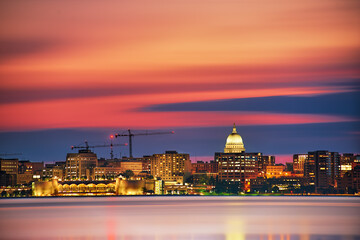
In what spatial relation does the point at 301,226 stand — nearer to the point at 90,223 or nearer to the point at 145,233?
the point at 145,233

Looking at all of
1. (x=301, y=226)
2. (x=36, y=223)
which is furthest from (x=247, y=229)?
(x=36, y=223)

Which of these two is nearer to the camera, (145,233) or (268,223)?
(145,233)

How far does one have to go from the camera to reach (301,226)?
106 m

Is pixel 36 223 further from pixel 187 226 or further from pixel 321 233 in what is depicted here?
pixel 321 233

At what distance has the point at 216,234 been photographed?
298ft

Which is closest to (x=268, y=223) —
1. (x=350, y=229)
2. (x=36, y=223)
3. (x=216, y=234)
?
(x=350, y=229)

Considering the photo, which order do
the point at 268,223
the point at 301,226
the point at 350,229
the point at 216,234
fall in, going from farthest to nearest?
the point at 268,223
the point at 301,226
the point at 350,229
the point at 216,234

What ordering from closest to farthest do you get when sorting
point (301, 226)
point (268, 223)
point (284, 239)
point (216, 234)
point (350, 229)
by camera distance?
point (284, 239)
point (216, 234)
point (350, 229)
point (301, 226)
point (268, 223)

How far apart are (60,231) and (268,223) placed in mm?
30519


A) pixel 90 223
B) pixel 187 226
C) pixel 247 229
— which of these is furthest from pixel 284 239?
pixel 90 223

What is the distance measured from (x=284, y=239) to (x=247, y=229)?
639 inches

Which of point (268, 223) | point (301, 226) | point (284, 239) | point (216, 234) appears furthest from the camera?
point (268, 223)

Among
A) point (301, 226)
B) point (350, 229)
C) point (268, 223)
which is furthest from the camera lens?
point (268, 223)

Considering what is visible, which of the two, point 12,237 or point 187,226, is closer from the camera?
point 12,237
